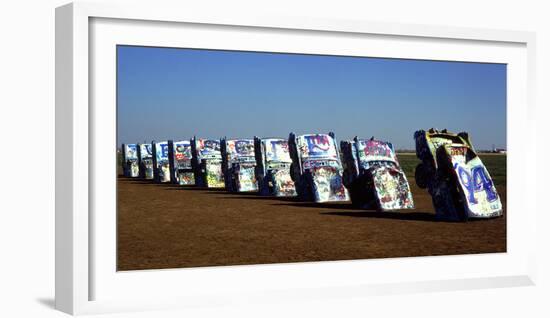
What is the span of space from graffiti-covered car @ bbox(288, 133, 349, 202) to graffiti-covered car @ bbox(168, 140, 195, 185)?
682cm

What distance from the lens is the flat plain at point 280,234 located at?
34.5 feet

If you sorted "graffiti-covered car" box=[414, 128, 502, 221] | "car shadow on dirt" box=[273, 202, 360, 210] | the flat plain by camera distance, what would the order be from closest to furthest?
the flat plain < "graffiti-covered car" box=[414, 128, 502, 221] < "car shadow on dirt" box=[273, 202, 360, 210]

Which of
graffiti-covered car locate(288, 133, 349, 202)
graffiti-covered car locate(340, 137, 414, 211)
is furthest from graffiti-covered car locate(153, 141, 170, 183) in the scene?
graffiti-covered car locate(340, 137, 414, 211)

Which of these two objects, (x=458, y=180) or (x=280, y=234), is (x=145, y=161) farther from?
(x=458, y=180)

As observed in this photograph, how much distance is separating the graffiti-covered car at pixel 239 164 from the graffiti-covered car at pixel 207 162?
69 centimetres

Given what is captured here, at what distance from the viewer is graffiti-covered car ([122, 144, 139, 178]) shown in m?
29.8

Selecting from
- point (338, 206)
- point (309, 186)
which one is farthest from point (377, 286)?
point (309, 186)

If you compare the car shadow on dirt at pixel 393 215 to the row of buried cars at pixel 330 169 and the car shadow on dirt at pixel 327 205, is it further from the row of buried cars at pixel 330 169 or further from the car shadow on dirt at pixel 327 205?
the car shadow on dirt at pixel 327 205

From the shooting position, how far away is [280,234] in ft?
41.8

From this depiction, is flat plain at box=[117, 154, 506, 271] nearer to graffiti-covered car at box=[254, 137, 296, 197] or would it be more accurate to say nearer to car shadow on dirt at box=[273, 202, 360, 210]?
car shadow on dirt at box=[273, 202, 360, 210]

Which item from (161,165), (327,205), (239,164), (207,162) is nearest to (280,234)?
(327,205)

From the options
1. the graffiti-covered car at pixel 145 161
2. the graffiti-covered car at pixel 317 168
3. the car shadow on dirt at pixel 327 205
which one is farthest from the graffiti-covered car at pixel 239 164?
the graffiti-covered car at pixel 145 161

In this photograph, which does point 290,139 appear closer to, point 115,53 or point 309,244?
point 309,244

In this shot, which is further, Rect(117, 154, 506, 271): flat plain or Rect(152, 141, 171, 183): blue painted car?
Rect(152, 141, 171, 183): blue painted car
